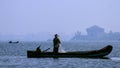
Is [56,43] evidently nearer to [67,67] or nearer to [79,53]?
[79,53]

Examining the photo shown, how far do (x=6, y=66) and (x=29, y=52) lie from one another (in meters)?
11.9

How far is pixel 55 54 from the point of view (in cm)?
4972

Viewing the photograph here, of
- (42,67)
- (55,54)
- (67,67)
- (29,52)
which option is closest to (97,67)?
(67,67)

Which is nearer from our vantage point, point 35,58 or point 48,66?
point 48,66

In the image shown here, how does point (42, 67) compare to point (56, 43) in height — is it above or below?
below

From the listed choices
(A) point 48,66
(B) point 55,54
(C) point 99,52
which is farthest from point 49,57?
(A) point 48,66

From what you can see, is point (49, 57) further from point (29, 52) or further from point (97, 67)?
point (97, 67)

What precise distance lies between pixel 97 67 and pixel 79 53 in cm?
1129

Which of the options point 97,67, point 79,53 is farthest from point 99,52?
point 97,67

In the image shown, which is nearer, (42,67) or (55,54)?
(42,67)

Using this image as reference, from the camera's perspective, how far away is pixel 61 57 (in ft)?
164

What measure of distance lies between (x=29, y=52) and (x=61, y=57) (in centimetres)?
439

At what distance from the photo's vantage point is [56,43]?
48.6m

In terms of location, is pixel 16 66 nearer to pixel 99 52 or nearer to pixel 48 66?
pixel 48 66
